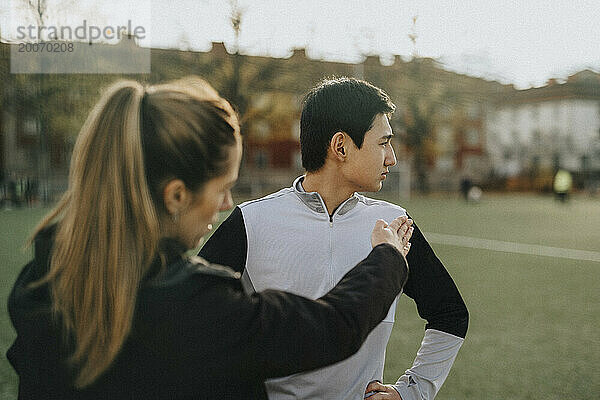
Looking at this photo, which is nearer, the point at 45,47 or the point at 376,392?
the point at 376,392

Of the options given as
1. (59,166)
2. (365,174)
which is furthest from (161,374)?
(59,166)

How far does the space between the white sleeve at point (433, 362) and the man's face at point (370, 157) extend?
0.53 m

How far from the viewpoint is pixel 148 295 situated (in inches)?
47.3

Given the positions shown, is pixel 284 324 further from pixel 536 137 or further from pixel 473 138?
pixel 473 138

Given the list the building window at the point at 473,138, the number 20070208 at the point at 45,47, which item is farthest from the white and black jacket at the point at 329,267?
the building window at the point at 473,138

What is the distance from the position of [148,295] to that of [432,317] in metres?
1.31

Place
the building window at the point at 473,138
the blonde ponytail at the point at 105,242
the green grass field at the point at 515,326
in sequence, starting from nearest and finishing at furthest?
the blonde ponytail at the point at 105,242, the green grass field at the point at 515,326, the building window at the point at 473,138

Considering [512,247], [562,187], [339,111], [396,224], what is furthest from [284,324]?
[562,187]

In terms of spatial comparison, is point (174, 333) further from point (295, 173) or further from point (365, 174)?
point (295, 173)

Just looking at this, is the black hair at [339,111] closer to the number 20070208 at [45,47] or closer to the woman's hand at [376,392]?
the woman's hand at [376,392]

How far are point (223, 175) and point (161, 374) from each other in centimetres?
38

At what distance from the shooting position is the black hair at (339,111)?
2230mm

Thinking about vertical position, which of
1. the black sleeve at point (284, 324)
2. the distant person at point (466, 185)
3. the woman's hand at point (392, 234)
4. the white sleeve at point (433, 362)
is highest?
the woman's hand at point (392, 234)

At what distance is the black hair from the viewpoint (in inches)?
87.8
